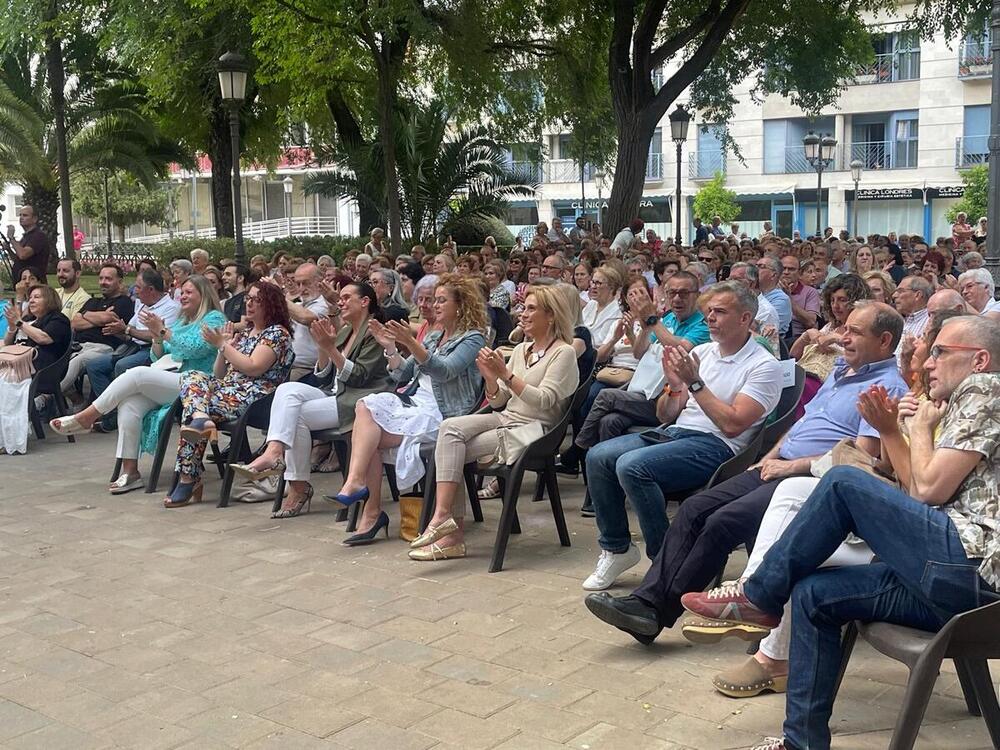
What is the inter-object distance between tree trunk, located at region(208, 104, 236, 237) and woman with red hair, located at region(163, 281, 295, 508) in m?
17.5

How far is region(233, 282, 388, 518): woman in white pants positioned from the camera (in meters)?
7.02

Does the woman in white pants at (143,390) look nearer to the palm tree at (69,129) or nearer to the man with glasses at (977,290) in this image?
the man with glasses at (977,290)

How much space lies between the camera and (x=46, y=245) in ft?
48.9

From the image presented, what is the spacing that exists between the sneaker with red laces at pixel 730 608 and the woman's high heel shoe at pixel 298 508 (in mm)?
3549

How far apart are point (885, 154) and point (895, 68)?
3.29m

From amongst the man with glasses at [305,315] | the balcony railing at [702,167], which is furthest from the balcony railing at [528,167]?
the balcony railing at [702,167]

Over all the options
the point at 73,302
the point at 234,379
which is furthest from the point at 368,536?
the point at 73,302

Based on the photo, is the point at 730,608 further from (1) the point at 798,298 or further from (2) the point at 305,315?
(1) the point at 798,298

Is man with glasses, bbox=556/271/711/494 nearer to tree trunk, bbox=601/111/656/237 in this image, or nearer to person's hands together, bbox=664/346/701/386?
person's hands together, bbox=664/346/701/386

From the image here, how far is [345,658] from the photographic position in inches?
183

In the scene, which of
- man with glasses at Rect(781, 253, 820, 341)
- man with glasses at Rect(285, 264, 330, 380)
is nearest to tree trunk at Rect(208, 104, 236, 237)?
man with glasses at Rect(285, 264, 330, 380)

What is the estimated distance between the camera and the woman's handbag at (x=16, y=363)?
947 cm

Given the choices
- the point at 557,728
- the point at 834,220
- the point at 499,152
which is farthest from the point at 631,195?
the point at 834,220

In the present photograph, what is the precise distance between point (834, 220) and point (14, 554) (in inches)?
1722
